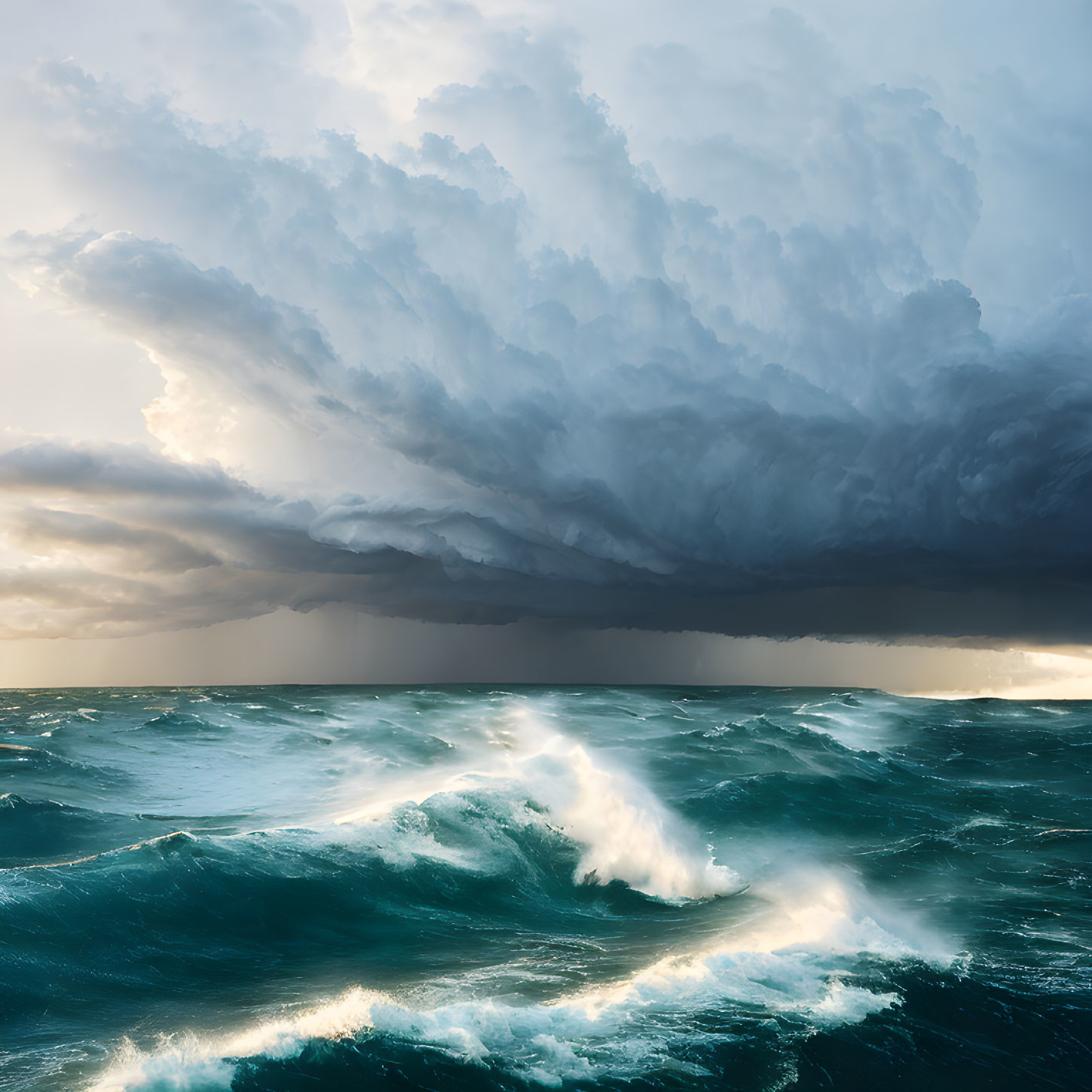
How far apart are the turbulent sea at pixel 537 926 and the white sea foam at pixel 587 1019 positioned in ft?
0.13

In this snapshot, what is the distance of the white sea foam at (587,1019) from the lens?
6.87m

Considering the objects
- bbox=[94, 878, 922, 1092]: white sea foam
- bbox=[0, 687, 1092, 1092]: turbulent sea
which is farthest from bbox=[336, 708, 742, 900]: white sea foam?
bbox=[94, 878, 922, 1092]: white sea foam

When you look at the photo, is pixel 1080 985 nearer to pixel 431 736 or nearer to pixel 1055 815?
pixel 1055 815

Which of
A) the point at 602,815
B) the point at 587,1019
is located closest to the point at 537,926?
the point at 587,1019

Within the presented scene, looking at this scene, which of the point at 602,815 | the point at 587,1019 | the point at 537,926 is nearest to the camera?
the point at 587,1019

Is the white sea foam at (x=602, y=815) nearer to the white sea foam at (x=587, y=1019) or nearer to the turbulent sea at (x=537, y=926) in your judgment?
the turbulent sea at (x=537, y=926)

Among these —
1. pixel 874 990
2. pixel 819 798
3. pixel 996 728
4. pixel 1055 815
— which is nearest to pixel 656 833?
pixel 819 798

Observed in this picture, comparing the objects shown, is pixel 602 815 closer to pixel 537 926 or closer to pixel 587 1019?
pixel 537 926

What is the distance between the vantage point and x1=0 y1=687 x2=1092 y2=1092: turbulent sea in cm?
719

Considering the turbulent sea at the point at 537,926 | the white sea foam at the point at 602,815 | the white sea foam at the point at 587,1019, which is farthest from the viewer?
the white sea foam at the point at 602,815

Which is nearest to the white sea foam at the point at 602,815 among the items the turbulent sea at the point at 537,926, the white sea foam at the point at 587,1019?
the turbulent sea at the point at 537,926

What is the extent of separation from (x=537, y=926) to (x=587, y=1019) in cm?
417

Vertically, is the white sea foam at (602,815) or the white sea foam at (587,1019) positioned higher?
the white sea foam at (587,1019)

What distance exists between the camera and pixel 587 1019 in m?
7.86
